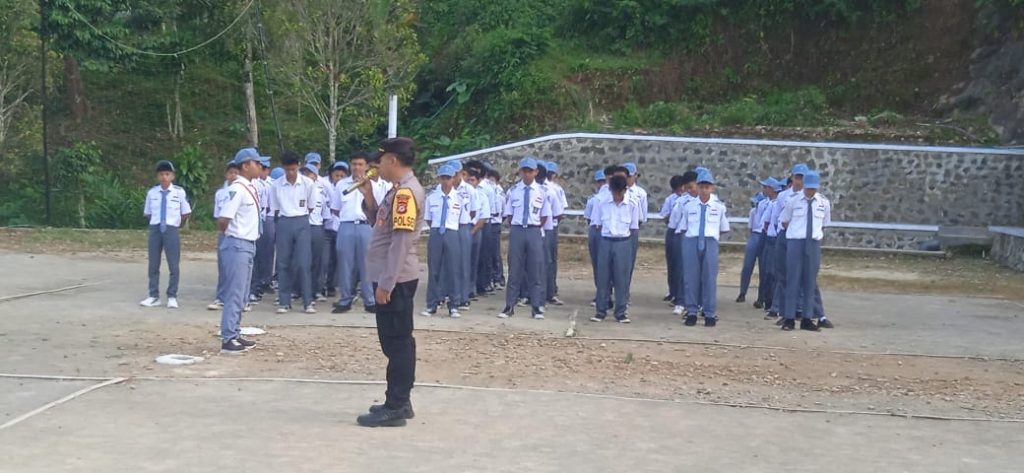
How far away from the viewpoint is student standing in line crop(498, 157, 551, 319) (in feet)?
46.2

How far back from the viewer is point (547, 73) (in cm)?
2861

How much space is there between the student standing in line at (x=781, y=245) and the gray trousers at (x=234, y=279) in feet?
22.2

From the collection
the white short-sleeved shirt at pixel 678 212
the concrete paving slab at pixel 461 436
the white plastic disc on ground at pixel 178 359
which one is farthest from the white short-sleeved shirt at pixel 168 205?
the white short-sleeved shirt at pixel 678 212

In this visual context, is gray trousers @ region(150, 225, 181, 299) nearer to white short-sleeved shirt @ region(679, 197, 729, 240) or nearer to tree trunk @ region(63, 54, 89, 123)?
white short-sleeved shirt @ region(679, 197, 729, 240)

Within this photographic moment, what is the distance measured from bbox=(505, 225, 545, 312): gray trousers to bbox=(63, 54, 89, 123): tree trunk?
21.4 m

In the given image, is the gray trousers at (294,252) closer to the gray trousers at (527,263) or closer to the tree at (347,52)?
the gray trousers at (527,263)

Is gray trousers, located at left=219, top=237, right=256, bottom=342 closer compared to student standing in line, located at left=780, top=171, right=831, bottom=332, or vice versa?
gray trousers, located at left=219, top=237, right=256, bottom=342

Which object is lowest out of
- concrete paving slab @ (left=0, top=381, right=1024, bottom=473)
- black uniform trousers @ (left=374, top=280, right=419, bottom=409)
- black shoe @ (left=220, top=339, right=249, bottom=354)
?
concrete paving slab @ (left=0, top=381, right=1024, bottom=473)

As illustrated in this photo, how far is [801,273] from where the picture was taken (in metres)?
13.4

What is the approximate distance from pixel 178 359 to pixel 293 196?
3.89 m

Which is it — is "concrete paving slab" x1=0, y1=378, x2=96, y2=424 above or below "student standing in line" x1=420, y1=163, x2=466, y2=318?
below

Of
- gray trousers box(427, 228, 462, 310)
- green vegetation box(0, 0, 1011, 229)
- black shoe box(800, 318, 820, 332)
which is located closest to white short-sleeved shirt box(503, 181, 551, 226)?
gray trousers box(427, 228, 462, 310)

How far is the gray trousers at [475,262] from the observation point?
15562 mm

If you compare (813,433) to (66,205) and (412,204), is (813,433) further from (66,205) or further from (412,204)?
(66,205)
